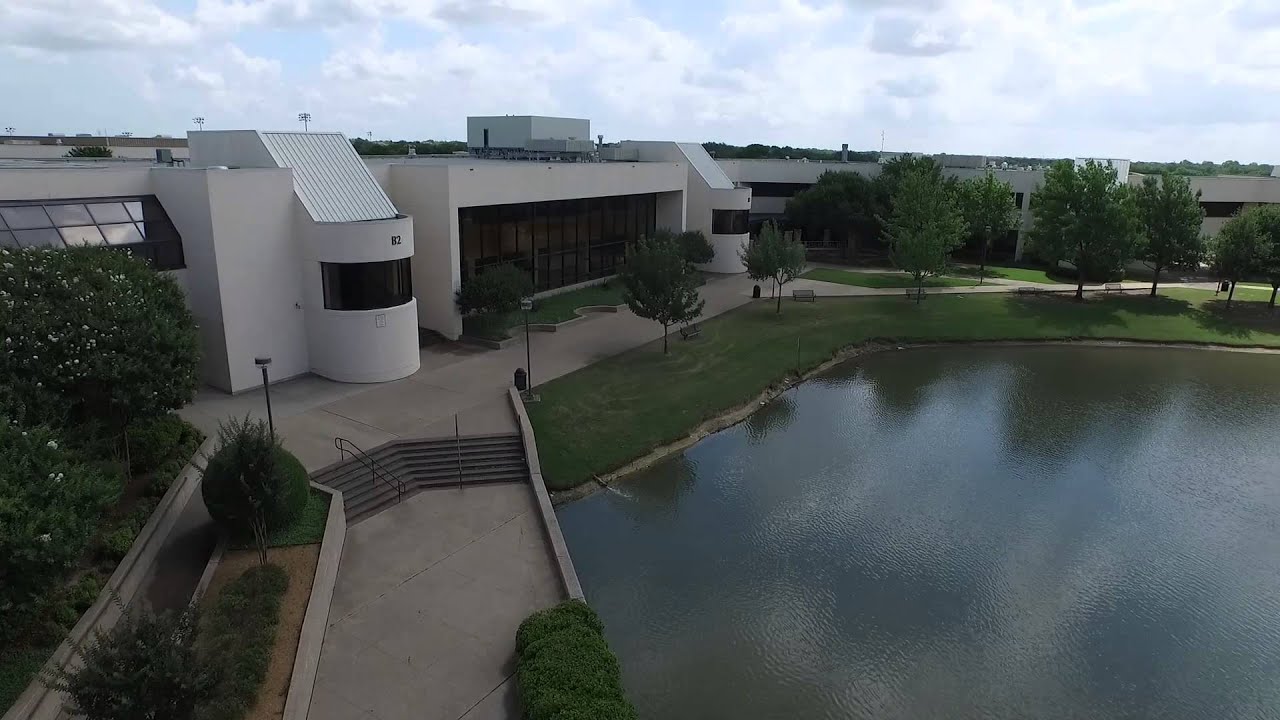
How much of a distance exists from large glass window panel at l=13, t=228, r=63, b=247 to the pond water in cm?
1687

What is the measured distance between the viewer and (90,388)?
1717 centimetres

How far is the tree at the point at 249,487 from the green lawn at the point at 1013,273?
49.2 metres

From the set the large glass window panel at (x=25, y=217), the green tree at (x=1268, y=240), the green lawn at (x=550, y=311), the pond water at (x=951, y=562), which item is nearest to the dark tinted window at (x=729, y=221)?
the green lawn at (x=550, y=311)

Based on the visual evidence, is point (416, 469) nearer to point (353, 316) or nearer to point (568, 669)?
point (353, 316)

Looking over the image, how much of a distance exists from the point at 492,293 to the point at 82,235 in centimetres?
1423

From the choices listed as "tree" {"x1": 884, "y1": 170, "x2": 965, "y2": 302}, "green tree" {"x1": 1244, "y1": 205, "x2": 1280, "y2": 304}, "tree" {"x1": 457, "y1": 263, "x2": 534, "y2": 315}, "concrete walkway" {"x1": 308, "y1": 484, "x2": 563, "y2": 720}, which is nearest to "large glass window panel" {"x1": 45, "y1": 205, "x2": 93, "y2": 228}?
"tree" {"x1": 457, "y1": 263, "x2": 534, "y2": 315}

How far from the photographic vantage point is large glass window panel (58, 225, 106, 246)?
926 inches

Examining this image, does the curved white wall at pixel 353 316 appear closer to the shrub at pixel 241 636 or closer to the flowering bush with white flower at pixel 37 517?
the shrub at pixel 241 636

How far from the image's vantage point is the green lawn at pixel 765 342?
83.4ft

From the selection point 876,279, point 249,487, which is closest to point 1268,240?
point 876,279

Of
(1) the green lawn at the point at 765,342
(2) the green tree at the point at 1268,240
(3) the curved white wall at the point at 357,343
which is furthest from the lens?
(2) the green tree at the point at 1268,240

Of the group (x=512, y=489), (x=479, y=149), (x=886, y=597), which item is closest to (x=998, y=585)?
(x=886, y=597)

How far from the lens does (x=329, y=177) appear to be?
29156mm

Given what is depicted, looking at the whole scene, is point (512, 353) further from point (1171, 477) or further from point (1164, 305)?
point (1164, 305)
